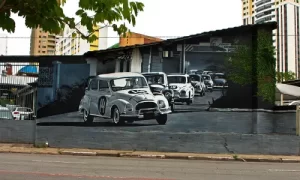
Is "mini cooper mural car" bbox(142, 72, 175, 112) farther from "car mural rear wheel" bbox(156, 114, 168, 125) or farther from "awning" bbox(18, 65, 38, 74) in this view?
"awning" bbox(18, 65, 38, 74)

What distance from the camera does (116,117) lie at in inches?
651

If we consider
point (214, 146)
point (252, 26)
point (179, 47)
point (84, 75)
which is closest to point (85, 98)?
point (84, 75)

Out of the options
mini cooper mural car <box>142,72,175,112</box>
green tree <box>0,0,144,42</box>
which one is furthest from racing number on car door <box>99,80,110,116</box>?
green tree <box>0,0,144,42</box>

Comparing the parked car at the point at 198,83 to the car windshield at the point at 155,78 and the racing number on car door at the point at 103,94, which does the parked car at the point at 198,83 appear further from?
the racing number on car door at the point at 103,94

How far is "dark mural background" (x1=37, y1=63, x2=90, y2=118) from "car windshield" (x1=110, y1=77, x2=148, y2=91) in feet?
4.92

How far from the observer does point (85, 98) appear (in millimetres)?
17109

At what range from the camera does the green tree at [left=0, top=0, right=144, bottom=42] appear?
8.16 ft

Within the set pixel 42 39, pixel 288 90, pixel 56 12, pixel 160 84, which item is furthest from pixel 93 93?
pixel 56 12

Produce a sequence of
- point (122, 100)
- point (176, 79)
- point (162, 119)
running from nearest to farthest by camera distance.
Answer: point (162, 119) → point (122, 100) → point (176, 79)

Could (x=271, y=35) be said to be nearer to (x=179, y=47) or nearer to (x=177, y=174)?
(x=179, y=47)

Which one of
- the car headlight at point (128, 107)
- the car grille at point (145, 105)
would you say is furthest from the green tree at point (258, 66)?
the car headlight at point (128, 107)

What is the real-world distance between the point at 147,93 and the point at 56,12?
45.6 feet

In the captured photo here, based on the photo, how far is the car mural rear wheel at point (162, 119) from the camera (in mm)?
16188

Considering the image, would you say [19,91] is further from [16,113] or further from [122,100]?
[122,100]
